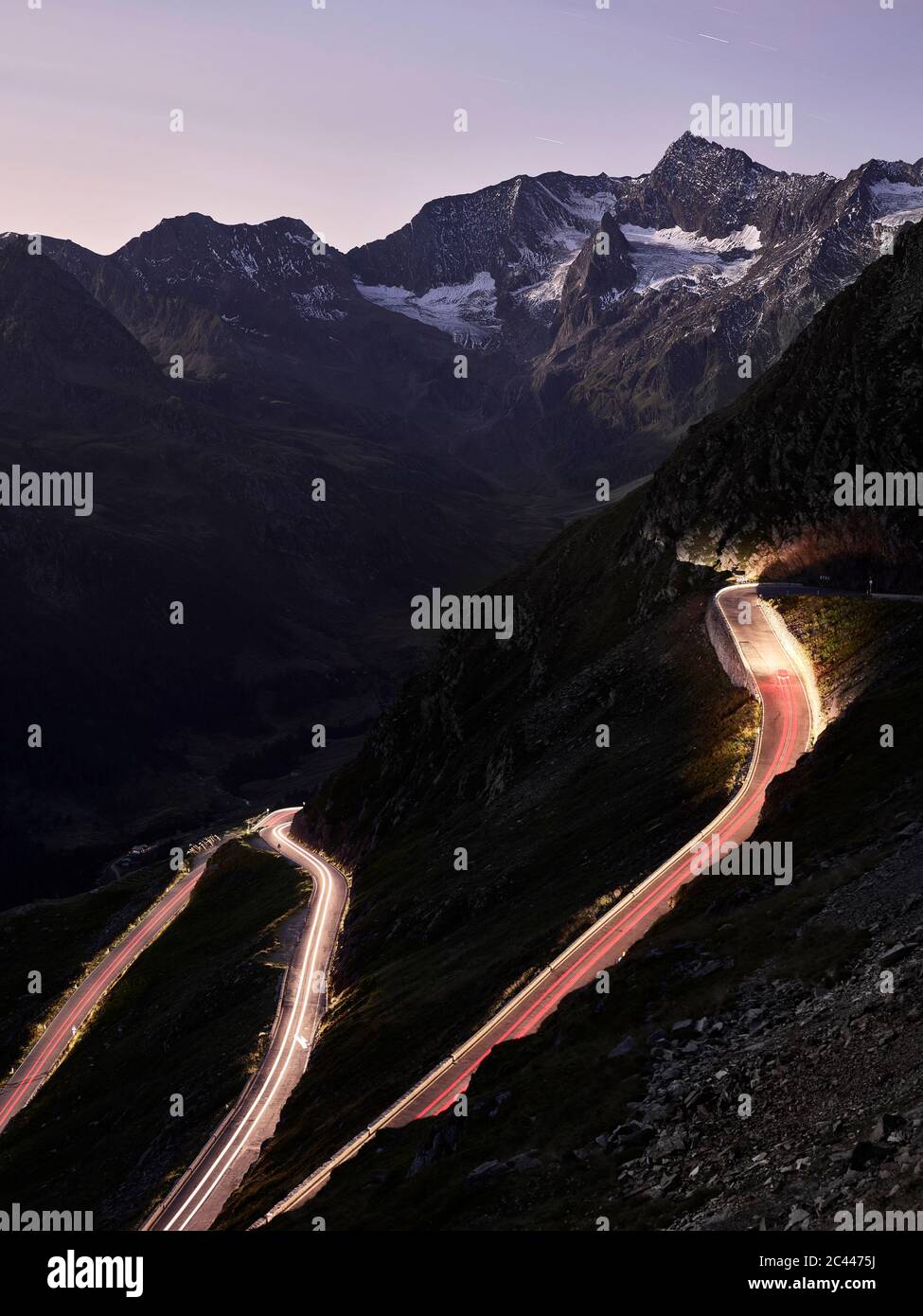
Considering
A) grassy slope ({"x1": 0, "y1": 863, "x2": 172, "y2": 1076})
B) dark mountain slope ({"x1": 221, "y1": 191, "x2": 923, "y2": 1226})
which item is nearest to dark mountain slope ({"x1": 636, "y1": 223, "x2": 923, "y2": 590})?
dark mountain slope ({"x1": 221, "y1": 191, "x2": 923, "y2": 1226})

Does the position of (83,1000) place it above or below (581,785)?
below

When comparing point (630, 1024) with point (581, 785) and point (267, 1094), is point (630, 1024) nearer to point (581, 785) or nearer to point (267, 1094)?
point (267, 1094)

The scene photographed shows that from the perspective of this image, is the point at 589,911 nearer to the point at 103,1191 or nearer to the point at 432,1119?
the point at 432,1119

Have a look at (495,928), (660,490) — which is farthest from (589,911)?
(660,490)

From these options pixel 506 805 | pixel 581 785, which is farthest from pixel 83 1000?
pixel 581 785

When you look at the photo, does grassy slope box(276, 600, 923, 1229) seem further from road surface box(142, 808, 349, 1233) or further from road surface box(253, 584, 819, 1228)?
road surface box(142, 808, 349, 1233)
